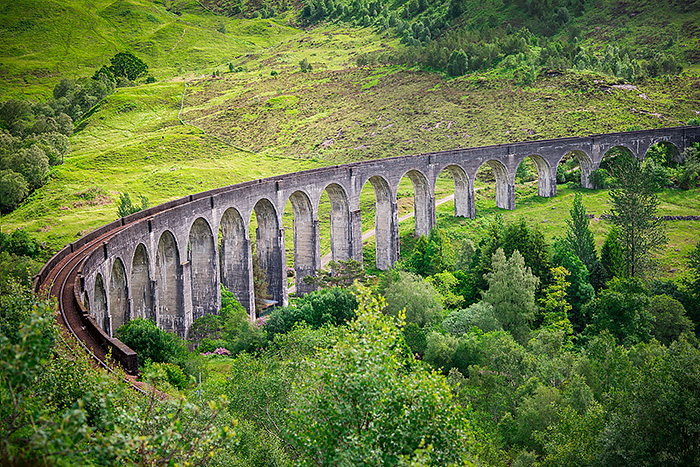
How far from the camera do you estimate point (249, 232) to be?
61812mm

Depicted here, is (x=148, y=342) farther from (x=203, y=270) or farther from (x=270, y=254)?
(x=270, y=254)

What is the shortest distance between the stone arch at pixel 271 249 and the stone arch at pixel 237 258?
10.8 feet

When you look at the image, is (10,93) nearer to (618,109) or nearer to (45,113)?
(45,113)

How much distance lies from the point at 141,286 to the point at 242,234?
12059 millimetres

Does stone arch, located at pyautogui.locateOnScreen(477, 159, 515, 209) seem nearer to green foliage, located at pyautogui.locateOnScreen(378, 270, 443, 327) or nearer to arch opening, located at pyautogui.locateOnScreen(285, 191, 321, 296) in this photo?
arch opening, located at pyautogui.locateOnScreen(285, 191, 321, 296)

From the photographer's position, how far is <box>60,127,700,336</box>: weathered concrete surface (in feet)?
127

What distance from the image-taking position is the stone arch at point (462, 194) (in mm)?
75688

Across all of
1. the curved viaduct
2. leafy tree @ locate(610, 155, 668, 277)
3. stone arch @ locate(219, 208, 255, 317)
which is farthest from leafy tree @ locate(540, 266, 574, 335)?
stone arch @ locate(219, 208, 255, 317)

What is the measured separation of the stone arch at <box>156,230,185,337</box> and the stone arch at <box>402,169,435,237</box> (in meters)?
33.9

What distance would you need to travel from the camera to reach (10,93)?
461ft

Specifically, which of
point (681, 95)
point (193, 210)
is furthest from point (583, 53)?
point (193, 210)

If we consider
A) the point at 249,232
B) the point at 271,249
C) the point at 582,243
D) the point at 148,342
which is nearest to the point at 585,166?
the point at 582,243

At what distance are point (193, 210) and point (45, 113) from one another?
303 feet

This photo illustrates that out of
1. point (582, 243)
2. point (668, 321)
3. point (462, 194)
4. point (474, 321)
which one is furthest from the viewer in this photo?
point (462, 194)
